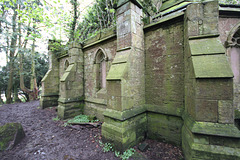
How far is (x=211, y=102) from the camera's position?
2465mm

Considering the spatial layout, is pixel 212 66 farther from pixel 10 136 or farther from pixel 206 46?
pixel 10 136

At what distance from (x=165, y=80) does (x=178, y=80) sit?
41 cm

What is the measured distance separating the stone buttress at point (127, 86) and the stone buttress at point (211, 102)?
1.60 m

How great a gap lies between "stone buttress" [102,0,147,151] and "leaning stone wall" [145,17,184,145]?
30 centimetres

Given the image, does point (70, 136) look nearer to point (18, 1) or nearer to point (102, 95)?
point (102, 95)

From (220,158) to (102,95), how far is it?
448 cm

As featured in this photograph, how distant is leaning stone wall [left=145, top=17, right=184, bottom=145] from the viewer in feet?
11.6

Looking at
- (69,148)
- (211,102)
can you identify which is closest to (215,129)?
(211,102)

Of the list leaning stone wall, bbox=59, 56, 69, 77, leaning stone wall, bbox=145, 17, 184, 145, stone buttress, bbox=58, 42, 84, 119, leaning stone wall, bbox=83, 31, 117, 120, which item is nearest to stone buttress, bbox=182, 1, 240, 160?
leaning stone wall, bbox=145, 17, 184, 145

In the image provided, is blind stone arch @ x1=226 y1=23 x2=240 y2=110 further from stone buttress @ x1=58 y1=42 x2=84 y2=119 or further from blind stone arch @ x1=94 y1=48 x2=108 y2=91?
stone buttress @ x1=58 y1=42 x2=84 y2=119

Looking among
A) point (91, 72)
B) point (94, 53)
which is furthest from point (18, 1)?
point (91, 72)

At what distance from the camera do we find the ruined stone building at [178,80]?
2.40 metres

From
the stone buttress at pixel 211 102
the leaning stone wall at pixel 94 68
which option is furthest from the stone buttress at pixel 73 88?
the stone buttress at pixel 211 102

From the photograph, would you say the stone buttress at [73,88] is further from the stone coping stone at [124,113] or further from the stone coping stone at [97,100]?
the stone coping stone at [124,113]
